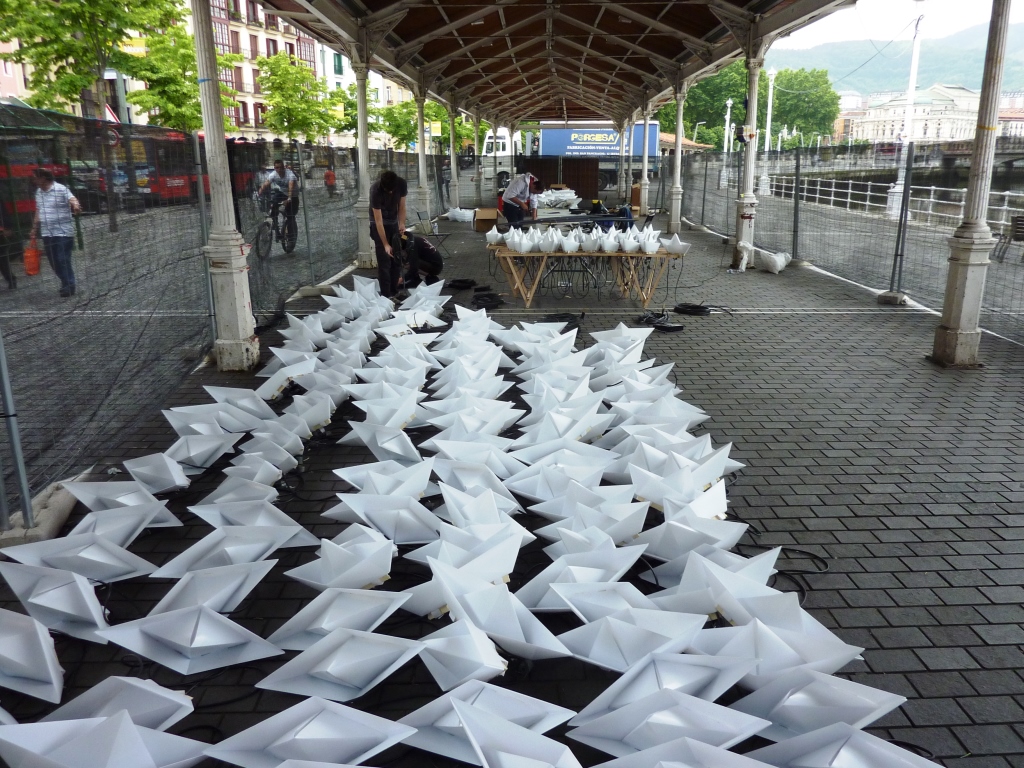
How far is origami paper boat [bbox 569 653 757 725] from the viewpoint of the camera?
2.74 metres

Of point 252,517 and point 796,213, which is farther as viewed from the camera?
point 796,213

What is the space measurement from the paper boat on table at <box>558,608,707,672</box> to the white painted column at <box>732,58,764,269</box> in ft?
39.0

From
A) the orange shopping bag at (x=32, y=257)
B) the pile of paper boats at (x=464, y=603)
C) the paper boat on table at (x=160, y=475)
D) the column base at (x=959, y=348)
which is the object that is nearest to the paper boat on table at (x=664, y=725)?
the pile of paper boats at (x=464, y=603)

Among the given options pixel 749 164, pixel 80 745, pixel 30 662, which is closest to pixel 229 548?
pixel 30 662

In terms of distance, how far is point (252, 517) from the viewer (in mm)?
3988

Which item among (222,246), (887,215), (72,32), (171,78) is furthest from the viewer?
(171,78)

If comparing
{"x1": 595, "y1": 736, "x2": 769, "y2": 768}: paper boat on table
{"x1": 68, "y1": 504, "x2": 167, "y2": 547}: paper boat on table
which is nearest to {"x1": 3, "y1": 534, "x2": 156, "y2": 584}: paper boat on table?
{"x1": 68, "y1": 504, "x2": 167, "y2": 547}: paper boat on table

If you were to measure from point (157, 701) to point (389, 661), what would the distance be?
0.79m

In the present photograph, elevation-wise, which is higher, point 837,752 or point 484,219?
point 484,219

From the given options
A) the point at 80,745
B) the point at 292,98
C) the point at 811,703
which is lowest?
the point at 811,703

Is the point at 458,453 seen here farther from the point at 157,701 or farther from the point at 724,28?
the point at 724,28

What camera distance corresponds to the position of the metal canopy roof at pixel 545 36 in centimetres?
1262

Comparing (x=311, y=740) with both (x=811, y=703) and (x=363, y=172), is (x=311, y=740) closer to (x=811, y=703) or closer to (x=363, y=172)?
(x=811, y=703)

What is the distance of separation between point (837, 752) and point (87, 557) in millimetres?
3184
